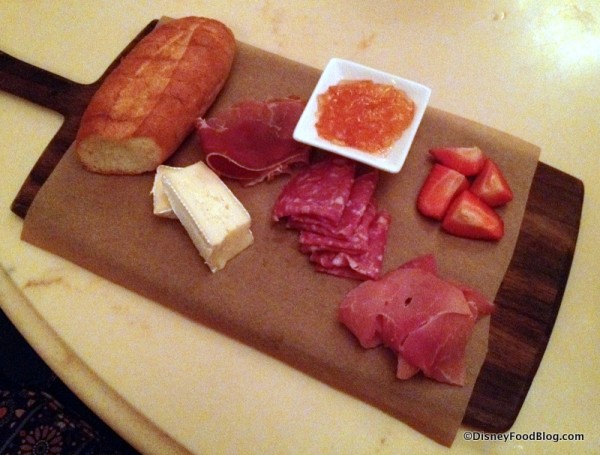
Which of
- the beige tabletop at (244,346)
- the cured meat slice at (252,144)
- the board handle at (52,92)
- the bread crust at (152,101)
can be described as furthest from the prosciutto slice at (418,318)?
the board handle at (52,92)

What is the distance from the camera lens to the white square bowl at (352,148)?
1194 millimetres

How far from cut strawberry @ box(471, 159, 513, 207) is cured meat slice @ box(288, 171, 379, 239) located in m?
0.25

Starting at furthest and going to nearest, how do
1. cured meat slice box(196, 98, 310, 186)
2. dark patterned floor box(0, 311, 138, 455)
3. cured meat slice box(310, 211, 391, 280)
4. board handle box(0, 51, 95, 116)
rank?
dark patterned floor box(0, 311, 138, 455)
board handle box(0, 51, 95, 116)
cured meat slice box(196, 98, 310, 186)
cured meat slice box(310, 211, 391, 280)

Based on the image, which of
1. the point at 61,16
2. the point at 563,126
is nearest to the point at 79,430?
the point at 61,16

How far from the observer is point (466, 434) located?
3.43 ft

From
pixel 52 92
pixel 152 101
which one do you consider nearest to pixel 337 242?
pixel 152 101

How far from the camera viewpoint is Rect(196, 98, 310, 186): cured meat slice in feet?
4.07

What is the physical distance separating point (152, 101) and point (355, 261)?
0.62 meters

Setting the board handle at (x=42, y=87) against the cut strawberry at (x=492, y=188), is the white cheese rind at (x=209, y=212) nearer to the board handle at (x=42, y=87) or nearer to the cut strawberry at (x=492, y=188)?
the board handle at (x=42, y=87)

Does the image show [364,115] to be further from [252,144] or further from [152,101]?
[152,101]

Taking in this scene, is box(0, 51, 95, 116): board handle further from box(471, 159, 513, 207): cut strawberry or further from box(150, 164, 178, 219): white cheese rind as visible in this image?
box(471, 159, 513, 207): cut strawberry

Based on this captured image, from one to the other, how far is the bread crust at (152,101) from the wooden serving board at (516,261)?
5.7 inches

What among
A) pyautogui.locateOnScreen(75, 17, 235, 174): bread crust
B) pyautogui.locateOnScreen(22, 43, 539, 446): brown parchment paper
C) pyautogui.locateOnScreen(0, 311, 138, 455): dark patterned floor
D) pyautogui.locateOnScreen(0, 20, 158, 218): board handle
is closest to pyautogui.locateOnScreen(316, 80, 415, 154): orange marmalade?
pyautogui.locateOnScreen(22, 43, 539, 446): brown parchment paper

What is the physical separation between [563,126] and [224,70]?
0.97 m
